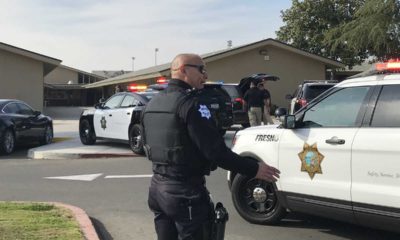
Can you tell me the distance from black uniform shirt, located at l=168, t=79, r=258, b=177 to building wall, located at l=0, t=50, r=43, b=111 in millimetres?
26736

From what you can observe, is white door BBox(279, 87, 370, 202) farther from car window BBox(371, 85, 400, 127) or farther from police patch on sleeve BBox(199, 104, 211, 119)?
police patch on sleeve BBox(199, 104, 211, 119)

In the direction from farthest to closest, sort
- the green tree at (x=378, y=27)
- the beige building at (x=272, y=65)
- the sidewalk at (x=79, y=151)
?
the beige building at (x=272, y=65), the green tree at (x=378, y=27), the sidewalk at (x=79, y=151)

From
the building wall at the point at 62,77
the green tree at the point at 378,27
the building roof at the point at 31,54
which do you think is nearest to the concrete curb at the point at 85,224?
the building roof at the point at 31,54

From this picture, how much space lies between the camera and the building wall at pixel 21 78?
2862 cm

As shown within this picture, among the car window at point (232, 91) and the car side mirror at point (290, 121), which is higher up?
the car window at point (232, 91)

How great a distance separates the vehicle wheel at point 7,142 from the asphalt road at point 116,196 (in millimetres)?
556

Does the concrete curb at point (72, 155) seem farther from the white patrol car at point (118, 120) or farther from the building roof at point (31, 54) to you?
the building roof at point (31, 54)

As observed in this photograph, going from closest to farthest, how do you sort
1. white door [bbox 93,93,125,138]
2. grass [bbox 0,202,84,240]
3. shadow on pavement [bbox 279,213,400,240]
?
grass [bbox 0,202,84,240], shadow on pavement [bbox 279,213,400,240], white door [bbox 93,93,125,138]

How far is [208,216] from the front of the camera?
3.63 m

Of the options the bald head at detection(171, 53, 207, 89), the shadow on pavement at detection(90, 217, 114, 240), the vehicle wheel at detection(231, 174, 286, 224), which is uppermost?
the bald head at detection(171, 53, 207, 89)

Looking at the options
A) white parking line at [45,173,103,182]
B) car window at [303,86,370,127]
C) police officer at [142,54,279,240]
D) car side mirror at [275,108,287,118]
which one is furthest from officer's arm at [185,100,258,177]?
white parking line at [45,173,103,182]

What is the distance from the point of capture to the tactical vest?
352 cm

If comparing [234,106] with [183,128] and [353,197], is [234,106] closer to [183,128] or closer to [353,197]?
[353,197]

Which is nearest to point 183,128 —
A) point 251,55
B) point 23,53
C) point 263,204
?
point 263,204
